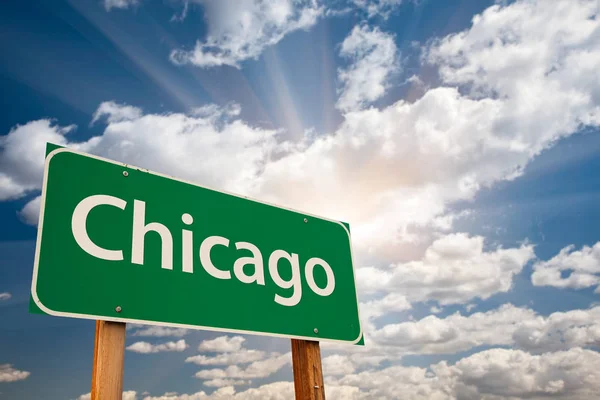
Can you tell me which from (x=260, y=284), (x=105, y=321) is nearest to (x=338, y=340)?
(x=260, y=284)

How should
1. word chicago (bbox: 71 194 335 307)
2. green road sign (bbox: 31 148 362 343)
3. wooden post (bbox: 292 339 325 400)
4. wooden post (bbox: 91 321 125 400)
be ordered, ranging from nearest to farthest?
1. wooden post (bbox: 91 321 125 400)
2. green road sign (bbox: 31 148 362 343)
3. word chicago (bbox: 71 194 335 307)
4. wooden post (bbox: 292 339 325 400)

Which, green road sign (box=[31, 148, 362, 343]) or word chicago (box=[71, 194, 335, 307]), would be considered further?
word chicago (box=[71, 194, 335, 307])

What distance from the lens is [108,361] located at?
2.47m

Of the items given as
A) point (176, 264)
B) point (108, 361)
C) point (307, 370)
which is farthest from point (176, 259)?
point (307, 370)

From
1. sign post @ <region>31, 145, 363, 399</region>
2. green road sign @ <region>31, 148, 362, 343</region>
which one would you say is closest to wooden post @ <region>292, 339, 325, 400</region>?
sign post @ <region>31, 145, 363, 399</region>

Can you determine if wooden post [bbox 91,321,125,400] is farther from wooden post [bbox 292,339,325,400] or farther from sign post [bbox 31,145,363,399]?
wooden post [bbox 292,339,325,400]

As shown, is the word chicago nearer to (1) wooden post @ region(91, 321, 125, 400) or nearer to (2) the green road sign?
(2) the green road sign

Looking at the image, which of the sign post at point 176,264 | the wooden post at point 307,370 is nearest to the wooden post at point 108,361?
the sign post at point 176,264

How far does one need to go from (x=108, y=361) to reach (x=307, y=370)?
4.97 ft

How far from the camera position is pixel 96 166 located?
2.86 meters

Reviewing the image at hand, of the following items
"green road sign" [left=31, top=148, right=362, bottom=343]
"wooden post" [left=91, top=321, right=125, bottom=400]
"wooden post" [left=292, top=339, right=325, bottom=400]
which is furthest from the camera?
"wooden post" [left=292, top=339, right=325, bottom=400]

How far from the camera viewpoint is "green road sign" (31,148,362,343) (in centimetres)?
254

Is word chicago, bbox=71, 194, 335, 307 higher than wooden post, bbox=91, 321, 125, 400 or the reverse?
higher

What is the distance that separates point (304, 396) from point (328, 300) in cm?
71
